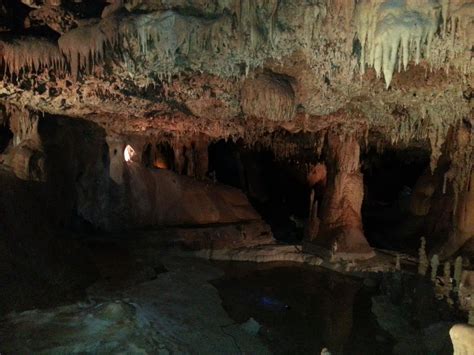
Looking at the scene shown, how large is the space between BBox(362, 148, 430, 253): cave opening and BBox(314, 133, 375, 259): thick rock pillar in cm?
285

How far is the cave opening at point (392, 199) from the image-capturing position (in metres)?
16.7

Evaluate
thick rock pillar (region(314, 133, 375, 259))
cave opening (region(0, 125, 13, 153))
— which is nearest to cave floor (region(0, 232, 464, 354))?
thick rock pillar (region(314, 133, 375, 259))

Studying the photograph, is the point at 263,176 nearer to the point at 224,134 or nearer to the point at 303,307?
the point at 224,134

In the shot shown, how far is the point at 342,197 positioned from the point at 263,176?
1165cm

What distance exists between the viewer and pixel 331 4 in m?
5.66

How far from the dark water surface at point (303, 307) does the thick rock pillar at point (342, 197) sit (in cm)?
179

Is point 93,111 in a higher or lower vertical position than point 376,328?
higher

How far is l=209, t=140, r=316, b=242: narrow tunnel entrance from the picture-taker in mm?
23953

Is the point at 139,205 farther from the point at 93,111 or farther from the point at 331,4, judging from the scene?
the point at 331,4

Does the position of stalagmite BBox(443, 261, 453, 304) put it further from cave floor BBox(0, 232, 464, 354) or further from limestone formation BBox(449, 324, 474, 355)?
limestone formation BBox(449, 324, 474, 355)

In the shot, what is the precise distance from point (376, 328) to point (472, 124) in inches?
219

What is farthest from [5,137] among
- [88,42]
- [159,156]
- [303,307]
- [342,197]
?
[342,197]

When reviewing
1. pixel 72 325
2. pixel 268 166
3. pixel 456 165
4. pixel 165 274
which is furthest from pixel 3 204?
pixel 268 166

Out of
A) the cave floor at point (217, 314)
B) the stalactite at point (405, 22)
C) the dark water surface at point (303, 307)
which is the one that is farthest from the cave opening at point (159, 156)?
the stalactite at point (405, 22)
